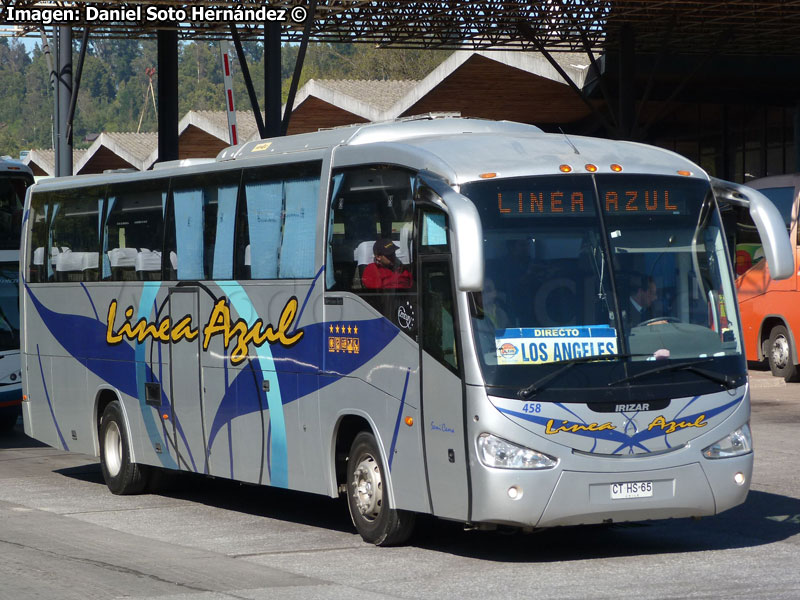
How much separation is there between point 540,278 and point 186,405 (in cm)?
460

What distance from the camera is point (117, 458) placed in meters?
14.4

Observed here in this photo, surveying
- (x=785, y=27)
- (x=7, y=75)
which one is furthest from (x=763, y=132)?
(x=7, y=75)

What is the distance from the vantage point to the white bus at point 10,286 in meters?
20.4

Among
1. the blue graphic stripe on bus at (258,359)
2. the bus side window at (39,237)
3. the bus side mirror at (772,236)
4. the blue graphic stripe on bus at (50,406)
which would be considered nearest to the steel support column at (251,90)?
the bus side window at (39,237)

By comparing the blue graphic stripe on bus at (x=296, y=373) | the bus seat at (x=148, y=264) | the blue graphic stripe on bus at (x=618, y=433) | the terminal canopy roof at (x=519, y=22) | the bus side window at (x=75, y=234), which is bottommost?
the blue graphic stripe on bus at (x=618, y=433)

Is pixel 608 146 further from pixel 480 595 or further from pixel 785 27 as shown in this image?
pixel 785 27

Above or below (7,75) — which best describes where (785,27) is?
below

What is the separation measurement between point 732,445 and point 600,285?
1.45 metres

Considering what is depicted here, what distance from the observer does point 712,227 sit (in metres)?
10.2

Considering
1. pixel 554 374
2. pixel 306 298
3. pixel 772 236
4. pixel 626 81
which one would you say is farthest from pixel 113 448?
pixel 626 81

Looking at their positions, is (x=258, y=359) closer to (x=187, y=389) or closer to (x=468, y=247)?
(x=187, y=389)

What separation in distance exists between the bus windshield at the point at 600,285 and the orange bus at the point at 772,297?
1348cm

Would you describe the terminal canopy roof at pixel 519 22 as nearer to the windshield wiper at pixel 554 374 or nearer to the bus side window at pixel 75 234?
the bus side window at pixel 75 234

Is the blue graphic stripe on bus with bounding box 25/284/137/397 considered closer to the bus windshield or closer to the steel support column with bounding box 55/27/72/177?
the bus windshield
